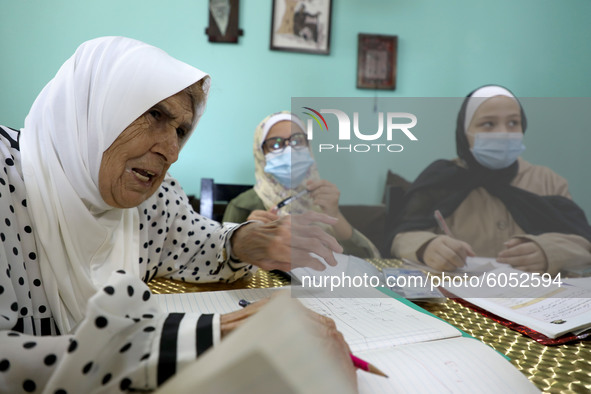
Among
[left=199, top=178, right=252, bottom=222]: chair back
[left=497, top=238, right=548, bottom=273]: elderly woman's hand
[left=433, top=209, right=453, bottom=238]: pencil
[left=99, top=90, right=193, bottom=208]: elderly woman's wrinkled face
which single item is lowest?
[left=199, top=178, right=252, bottom=222]: chair back

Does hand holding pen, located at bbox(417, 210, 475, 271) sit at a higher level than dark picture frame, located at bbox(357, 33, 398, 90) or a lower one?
lower

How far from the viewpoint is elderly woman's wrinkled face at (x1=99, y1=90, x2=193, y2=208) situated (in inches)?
24.3

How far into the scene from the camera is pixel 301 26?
208cm

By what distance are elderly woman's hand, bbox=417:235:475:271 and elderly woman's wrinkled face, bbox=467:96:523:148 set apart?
168 millimetres

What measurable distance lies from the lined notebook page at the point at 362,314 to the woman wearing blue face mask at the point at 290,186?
83 mm

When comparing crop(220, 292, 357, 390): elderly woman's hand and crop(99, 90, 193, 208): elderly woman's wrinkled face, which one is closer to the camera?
crop(220, 292, 357, 390): elderly woman's hand

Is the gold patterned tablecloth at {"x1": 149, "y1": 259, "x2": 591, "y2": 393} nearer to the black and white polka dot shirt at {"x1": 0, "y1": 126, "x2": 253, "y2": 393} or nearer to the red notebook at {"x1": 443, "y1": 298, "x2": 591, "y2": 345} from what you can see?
the red notebook at {"x1": 443, "y1": 298, "x2": 591, "y2": 345}

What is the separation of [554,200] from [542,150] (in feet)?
0.24

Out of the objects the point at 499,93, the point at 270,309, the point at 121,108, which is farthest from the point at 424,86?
the point at 270,309

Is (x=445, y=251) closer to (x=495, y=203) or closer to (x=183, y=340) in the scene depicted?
(x=495, y=203)

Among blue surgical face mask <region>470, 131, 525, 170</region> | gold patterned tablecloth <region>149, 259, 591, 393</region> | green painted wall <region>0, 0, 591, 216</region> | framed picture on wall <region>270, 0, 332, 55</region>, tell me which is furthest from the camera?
framed picture on wall <region>270, 0, 332, 55</region>

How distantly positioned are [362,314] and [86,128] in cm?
53

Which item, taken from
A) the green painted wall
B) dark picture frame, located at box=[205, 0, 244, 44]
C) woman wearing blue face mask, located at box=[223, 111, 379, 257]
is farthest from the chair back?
dark picture frame, located at box=[205, 0, 244, 44]

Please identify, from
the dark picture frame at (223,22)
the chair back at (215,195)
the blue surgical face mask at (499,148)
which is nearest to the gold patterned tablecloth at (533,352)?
the blue surgical face mask at (499,148)
